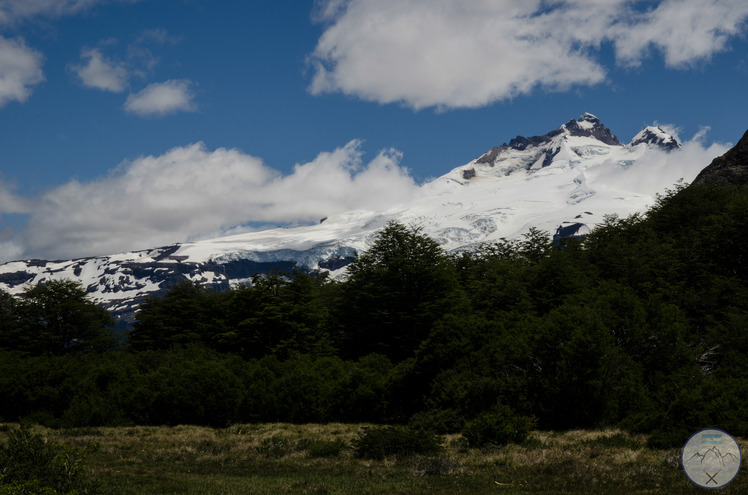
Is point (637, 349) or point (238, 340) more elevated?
point (238, 340)

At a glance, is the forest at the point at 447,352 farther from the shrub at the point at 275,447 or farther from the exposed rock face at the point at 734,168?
the exposed rock face at the point at 734,168

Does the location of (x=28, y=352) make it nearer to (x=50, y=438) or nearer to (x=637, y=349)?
(x=50, y=438)

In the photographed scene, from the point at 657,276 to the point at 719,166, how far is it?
209 feet

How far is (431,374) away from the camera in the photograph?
34500 mm

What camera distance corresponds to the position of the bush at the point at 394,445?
21.5 meters

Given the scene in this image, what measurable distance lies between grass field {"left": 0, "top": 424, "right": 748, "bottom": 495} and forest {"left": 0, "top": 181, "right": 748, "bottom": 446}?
2.47 m

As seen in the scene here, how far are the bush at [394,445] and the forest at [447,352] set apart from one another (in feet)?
8.42

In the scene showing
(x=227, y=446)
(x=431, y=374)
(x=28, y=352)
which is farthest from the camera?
(x=28, y=352)

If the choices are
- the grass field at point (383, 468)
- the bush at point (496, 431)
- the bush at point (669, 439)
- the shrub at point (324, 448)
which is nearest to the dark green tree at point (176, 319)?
the grass field at point (383, 468)

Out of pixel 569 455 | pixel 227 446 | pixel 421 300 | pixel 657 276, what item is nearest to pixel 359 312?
pixel 421 300

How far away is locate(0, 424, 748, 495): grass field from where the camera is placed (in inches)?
618

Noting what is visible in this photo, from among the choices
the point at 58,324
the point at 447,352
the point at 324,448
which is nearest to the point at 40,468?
the point at 324,448

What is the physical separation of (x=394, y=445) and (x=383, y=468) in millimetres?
2497

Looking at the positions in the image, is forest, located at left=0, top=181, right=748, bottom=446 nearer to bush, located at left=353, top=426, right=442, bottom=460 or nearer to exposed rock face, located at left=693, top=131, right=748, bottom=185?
bush, located at left=353, top=426, right=442, bottom=460
